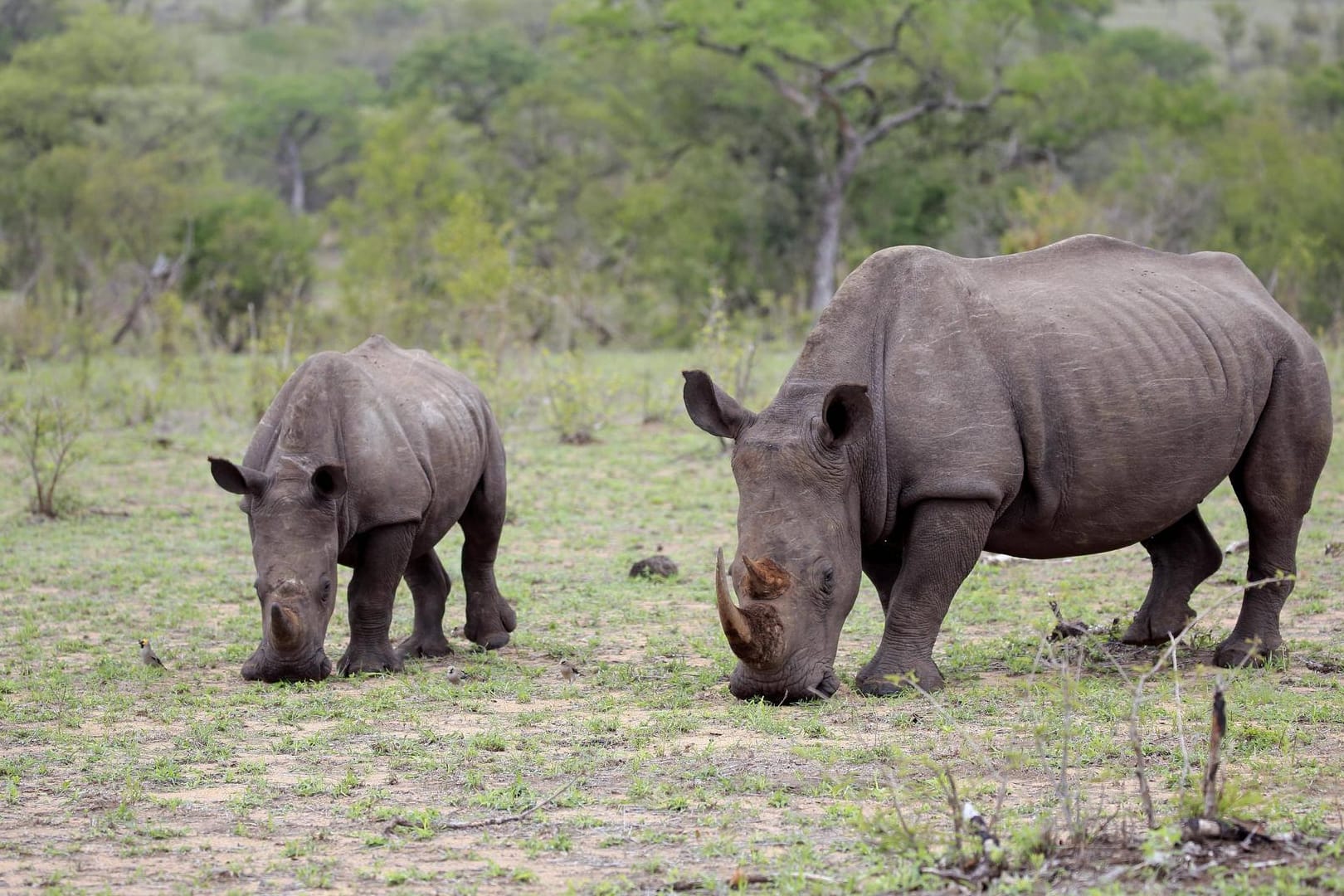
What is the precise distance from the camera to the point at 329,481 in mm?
7648

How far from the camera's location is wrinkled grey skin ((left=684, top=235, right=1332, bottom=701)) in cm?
697

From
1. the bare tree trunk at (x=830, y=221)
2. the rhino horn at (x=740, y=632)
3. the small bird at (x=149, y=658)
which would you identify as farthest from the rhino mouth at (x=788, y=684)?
the bare tree trunk at (x=830, y=221)

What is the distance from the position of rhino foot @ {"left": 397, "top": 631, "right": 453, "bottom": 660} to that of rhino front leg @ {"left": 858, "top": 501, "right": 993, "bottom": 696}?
2.52 metres

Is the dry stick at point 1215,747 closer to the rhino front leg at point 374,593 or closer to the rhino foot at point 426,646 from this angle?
the rhino front leg at point 374,593

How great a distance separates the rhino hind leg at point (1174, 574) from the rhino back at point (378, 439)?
346 centimetres

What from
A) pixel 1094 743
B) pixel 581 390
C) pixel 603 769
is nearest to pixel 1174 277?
pixel 1094 743

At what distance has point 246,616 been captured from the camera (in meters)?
9.71

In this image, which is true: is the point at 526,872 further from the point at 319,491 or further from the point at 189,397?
the point at 189,397

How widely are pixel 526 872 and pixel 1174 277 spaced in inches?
182

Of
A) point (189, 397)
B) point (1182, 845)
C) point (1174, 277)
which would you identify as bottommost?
point (189, 397)

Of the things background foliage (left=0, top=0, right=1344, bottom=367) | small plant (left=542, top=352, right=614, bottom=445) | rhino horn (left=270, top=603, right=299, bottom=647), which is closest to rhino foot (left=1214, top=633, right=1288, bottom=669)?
rhino horn (left=270, top=603, right=299, bottom=647)

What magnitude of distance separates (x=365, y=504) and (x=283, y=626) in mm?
766

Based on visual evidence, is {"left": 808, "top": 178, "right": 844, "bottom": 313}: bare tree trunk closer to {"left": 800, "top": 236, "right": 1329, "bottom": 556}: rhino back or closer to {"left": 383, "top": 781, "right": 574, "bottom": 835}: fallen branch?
{"left": 800, "top": 236, "right": 1329, "bottom": 556}: rhino back

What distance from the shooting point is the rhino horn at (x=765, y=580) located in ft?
22.3
